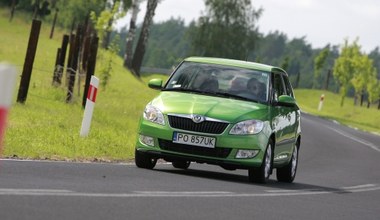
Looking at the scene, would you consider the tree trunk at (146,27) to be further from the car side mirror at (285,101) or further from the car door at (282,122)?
the car side mirror at (285,101)

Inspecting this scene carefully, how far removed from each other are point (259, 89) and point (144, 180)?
10.8ft

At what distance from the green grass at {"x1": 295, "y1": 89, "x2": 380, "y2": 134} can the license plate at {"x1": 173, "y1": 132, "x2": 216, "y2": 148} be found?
41.1 meters

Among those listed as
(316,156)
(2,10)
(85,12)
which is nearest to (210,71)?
(316,156)

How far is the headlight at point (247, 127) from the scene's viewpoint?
13.6 meters

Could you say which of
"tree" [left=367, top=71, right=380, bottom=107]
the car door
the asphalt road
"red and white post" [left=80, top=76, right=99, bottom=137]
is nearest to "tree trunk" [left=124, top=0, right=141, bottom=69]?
"red and white post" [left=80, top=76, right=99, bottom=137]

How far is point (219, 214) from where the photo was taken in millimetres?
9242

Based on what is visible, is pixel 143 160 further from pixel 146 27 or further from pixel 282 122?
pixel 146 27

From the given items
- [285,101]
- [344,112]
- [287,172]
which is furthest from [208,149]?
[344,112]

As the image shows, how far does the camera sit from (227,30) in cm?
11700

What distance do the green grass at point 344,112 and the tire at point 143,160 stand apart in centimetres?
4033

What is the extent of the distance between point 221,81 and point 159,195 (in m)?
4.73

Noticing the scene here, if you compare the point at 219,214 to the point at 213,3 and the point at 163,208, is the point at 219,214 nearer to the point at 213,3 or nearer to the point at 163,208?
the point at 163,208

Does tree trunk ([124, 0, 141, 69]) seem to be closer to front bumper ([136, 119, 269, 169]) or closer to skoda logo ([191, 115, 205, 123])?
front bumper ([136, 119, 269, 169])

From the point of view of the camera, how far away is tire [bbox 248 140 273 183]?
14000 millimetres
